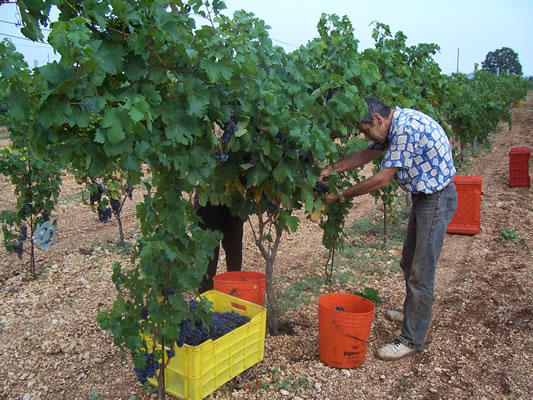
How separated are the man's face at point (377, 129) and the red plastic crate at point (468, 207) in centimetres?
352

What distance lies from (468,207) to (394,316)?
3.09m

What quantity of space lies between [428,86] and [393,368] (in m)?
4.16

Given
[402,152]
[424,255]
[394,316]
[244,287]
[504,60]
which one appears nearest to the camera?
[402,152]

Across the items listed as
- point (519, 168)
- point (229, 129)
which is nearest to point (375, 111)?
point (229, 129)

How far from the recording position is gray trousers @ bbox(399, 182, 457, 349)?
10.8 feet

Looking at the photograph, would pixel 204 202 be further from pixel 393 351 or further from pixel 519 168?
pixel 519 168

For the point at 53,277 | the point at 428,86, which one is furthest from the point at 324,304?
the point at 428,86

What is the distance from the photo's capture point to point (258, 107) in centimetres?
254

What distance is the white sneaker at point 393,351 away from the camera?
3389mm

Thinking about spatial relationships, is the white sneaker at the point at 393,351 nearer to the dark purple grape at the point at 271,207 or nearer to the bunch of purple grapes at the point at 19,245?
the dark purple grape at the point at 271,207

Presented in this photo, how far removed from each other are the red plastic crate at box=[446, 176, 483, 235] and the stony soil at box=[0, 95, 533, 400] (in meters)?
0.30

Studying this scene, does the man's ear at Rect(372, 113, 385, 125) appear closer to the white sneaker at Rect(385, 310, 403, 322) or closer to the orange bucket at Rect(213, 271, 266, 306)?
the orange bucket at Rect(213, 271, 266, 306)

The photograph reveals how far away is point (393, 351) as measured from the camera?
3404 mm

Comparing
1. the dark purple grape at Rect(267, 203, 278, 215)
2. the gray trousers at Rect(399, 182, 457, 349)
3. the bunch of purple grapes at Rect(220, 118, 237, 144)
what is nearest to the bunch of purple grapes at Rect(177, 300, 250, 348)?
the dark purple grape at Rect(267, 203, 278, 215)
